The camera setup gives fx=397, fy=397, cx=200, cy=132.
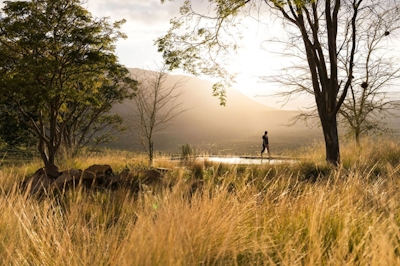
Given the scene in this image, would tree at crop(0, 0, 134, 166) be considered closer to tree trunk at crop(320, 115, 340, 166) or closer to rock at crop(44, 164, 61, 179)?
rock at crop(44, 164, 61, 179)

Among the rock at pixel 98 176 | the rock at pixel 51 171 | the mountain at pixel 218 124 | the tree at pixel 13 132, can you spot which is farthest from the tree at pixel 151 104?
the mountain at pixel 218 124

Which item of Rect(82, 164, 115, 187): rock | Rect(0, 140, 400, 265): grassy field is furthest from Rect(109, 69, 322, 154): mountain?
Rect(0, 140, 400, 265): grassy field

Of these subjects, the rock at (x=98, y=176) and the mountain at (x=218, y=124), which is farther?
the mountain at (x=218, y=124)

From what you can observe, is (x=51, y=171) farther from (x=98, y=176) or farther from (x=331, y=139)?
(x=331, y=139)

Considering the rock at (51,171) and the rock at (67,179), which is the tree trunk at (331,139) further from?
the rock at (51,171)

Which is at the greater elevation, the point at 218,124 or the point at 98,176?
the point at 218,124

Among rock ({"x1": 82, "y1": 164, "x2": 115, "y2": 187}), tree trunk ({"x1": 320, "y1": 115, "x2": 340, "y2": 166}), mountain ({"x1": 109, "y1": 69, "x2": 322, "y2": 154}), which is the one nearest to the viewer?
rock ({"x1": 82, "y1": 164, "x2": 115, "y2": 187})

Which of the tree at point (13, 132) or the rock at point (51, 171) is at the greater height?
the tree at point (13, 132)

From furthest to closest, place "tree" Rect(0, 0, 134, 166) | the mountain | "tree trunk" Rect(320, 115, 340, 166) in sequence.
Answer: the mountain → "tree" Rect(0, 0, 134, 166) → "tree trunk" Rect(320, 115, 340, 166)

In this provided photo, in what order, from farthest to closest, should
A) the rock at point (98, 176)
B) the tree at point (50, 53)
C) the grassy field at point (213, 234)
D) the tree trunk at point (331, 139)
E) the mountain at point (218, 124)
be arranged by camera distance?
the mountain at point (218, 124)
the tree at point (50, 53)
the tree trunk at point (331, 139)
the rock at point (98, 176)
the grassy field at point (213, 234)

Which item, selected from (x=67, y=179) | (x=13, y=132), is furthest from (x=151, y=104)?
(x=13, y=132)

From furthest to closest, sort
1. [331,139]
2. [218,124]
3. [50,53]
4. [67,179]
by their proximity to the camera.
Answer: [218,124] → [50,53] → [331,139] → [67,179]

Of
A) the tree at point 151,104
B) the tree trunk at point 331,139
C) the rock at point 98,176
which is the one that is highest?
the tree at point 151,104

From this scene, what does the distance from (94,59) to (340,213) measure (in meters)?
16.1
